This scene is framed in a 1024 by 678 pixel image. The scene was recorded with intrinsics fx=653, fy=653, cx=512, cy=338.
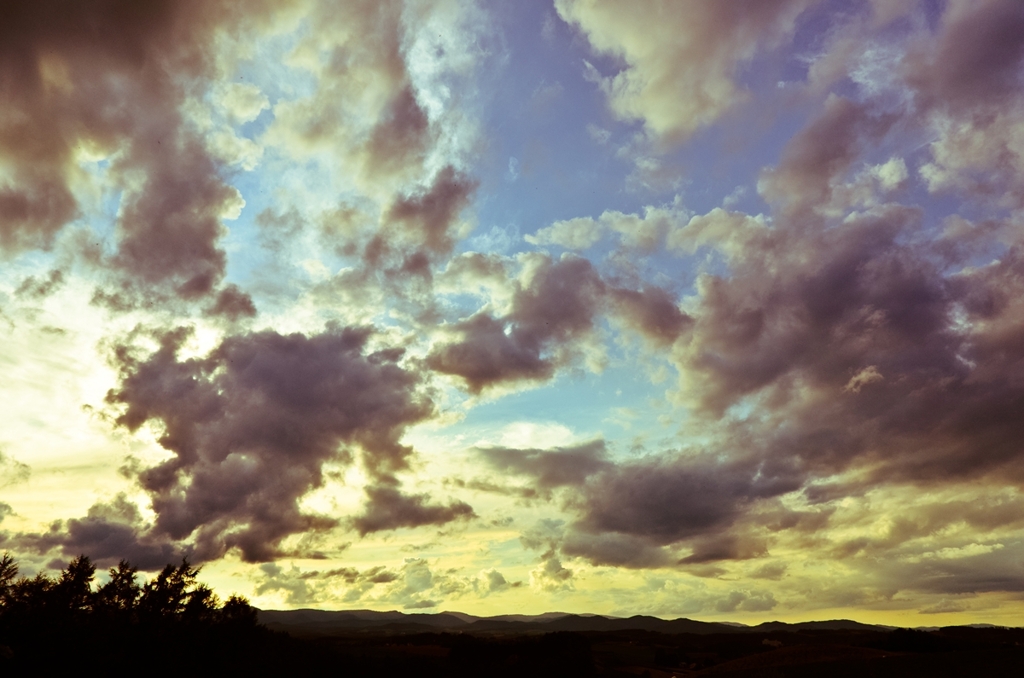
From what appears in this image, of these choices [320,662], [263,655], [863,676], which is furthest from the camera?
[320,662]

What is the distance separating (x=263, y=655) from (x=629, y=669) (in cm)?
10525

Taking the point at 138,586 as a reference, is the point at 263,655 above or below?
below

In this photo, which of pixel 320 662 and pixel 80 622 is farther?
pixel 320 662

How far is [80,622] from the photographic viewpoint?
61875 mm

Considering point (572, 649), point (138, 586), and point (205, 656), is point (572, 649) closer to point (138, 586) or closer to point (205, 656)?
point (205, 656)

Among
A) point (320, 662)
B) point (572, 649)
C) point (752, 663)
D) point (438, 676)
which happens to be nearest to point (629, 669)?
point (572, 649)

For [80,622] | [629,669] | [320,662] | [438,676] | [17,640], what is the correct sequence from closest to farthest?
1. [17,640]
2. [80,622]
3. [320,662]
4. [438,676]
5. [629,669]

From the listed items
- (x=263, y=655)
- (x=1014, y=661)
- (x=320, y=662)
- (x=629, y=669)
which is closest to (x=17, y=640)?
(x=263, y=655)

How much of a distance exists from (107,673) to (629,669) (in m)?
136

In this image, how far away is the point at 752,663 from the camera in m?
133

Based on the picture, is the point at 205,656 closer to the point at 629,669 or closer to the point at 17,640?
the point at 17,640

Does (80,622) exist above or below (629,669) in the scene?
above

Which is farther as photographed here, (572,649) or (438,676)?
(572,649)

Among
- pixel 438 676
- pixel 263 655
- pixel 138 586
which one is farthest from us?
pixel 438 676
